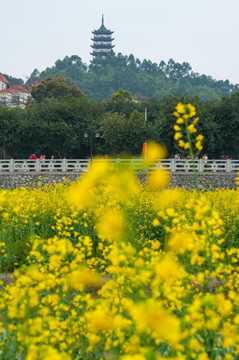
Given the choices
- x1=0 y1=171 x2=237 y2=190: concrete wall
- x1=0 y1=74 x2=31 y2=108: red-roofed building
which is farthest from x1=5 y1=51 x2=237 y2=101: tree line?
x1=0 y1=171 x2=237 y2=190: concrete wall

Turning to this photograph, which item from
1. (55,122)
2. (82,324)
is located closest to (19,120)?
(55,122)

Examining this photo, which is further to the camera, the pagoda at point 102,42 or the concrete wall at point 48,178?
the pagoda at point 102,42

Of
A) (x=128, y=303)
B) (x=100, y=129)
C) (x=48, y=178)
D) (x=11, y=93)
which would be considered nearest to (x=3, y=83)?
(x=11, y=93)

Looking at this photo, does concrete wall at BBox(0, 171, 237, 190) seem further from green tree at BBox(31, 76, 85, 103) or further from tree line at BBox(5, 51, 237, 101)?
tree line at BBox(5, 51, 237, 101)

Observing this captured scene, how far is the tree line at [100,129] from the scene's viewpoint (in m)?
34.9

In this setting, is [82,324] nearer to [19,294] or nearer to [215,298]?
[19,294]

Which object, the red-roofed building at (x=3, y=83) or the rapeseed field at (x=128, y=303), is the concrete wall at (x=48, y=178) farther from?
the red-roofed building at (x=3, y=83)

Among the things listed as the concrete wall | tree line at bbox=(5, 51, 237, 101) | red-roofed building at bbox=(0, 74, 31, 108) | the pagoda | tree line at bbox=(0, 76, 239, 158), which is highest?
the pagoda

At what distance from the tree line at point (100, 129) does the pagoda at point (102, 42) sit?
368ft

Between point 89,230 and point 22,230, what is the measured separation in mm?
1277

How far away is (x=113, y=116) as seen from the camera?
3797 centimetres

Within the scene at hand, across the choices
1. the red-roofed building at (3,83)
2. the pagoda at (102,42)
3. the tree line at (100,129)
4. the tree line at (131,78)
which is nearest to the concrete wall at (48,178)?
the tree line at (100,129)

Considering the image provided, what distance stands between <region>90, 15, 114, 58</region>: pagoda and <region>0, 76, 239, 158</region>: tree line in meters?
112

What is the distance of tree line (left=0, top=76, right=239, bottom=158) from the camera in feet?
115
